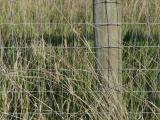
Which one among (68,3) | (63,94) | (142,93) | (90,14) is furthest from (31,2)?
(142,93)

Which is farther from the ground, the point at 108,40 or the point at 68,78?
the point at 108,40

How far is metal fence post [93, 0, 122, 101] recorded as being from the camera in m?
2.28

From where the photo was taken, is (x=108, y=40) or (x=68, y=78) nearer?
(x=68, y=78)

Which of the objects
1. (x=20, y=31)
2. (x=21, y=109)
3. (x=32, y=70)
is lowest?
(x=21, y=109)

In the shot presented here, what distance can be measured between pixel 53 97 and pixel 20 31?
2.30 ft

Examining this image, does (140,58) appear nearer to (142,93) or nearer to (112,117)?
(142,93)

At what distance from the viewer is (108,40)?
7.52 ft

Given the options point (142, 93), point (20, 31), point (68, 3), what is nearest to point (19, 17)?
point (20, 31)

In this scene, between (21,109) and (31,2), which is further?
(31,2)

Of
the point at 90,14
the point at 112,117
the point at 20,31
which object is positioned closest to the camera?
the point at 112,117

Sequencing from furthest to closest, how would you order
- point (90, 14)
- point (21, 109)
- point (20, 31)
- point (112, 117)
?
point (90, 14), point (20, 31), point (21, 109), point (112, 117)

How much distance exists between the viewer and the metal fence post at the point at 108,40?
7.47ft

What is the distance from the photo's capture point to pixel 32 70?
258 cm

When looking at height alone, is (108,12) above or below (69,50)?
above
